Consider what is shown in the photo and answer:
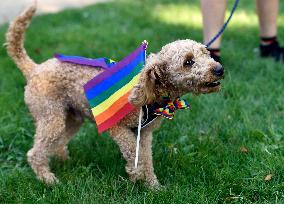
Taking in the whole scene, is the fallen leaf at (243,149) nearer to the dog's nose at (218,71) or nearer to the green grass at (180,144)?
the green grass at (180,144)

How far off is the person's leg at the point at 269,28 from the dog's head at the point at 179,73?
9.52 feet

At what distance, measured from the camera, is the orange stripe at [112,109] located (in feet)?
10.2

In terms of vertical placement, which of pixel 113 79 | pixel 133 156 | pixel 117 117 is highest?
pixel 113 79

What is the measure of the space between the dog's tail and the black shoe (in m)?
3.16

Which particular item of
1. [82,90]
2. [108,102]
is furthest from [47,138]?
[108,102]

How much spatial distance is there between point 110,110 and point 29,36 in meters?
3.41

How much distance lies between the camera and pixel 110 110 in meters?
3.13

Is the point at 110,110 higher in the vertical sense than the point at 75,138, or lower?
higher

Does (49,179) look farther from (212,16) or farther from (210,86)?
(212,16)

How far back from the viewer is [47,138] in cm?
341

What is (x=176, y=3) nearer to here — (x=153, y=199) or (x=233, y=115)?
(x=233, y=115)

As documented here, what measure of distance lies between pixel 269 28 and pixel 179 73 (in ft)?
10.3

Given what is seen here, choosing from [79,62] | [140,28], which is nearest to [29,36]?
[140,28]

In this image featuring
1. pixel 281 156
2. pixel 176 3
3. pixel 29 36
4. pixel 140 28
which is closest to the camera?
pixel 281 156
